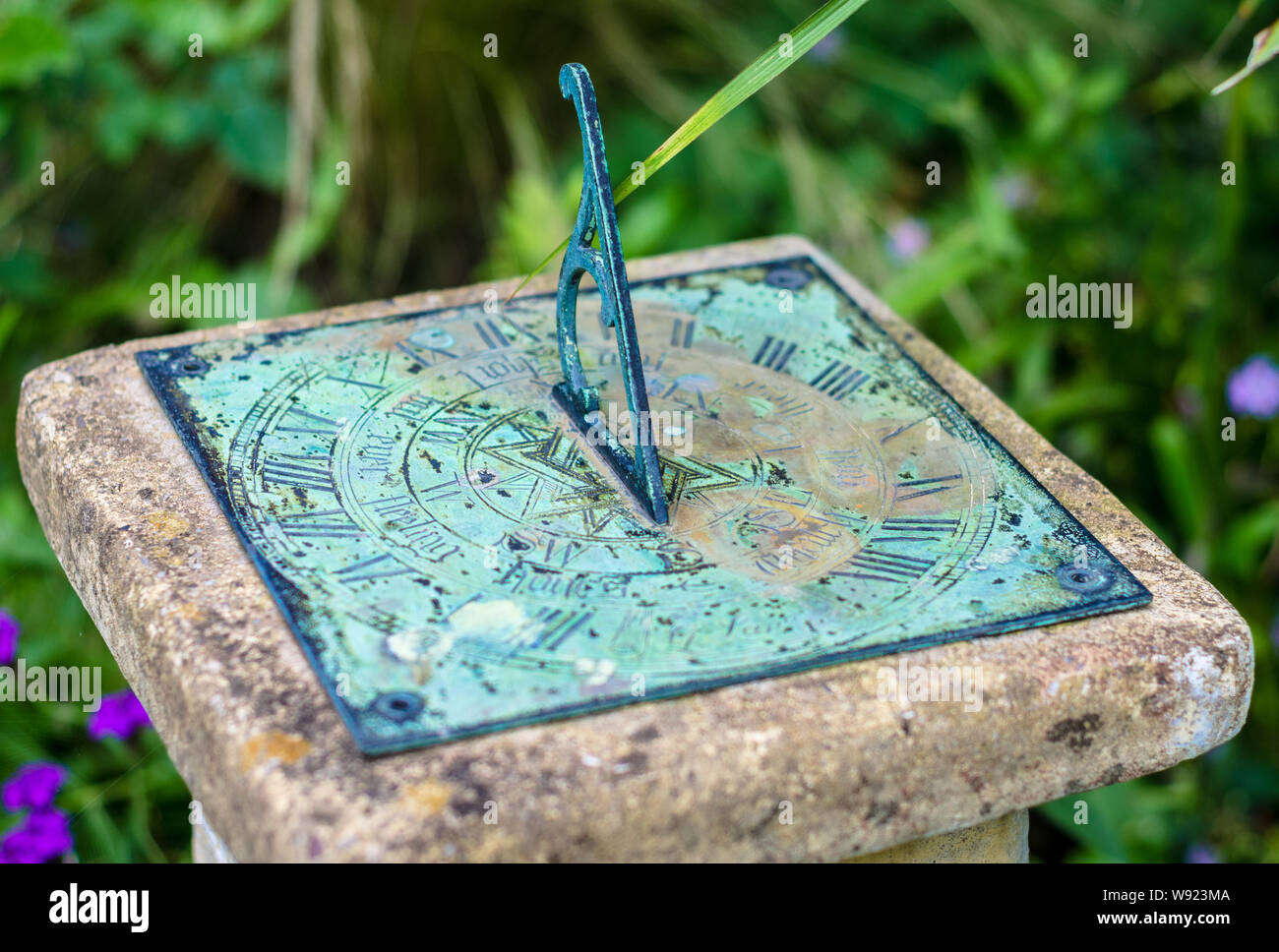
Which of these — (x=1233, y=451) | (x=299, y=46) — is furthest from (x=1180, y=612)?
(x=299, y=46)

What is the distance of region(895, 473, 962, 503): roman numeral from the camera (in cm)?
167

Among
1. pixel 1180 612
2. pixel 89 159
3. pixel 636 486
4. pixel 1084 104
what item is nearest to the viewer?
pixel 1180 612

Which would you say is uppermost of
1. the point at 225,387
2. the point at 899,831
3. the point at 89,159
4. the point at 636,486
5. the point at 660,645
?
the point at 89,159

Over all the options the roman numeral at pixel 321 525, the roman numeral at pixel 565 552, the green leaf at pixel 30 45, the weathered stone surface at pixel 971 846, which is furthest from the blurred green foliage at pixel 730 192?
the roman numeral at pixel 565 552

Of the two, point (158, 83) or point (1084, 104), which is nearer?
point (1084, 104)

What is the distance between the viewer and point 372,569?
1.50m

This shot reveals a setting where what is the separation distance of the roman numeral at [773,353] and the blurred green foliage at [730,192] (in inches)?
35.9

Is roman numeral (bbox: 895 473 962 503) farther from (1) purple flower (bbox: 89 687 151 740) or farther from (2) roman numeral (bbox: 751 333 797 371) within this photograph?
(1) purple flower (bbox: 89 687 151 740)

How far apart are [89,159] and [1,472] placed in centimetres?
86

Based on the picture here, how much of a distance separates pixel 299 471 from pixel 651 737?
0.57 meters

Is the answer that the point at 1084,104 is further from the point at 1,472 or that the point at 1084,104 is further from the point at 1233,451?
the point at 1,472

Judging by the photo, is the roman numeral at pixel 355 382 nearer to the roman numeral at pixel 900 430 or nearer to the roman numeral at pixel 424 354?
the roman numeral at pixel 424 354

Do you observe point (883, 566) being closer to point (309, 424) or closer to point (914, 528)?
point (914, 528)

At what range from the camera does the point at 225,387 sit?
5.95ft
